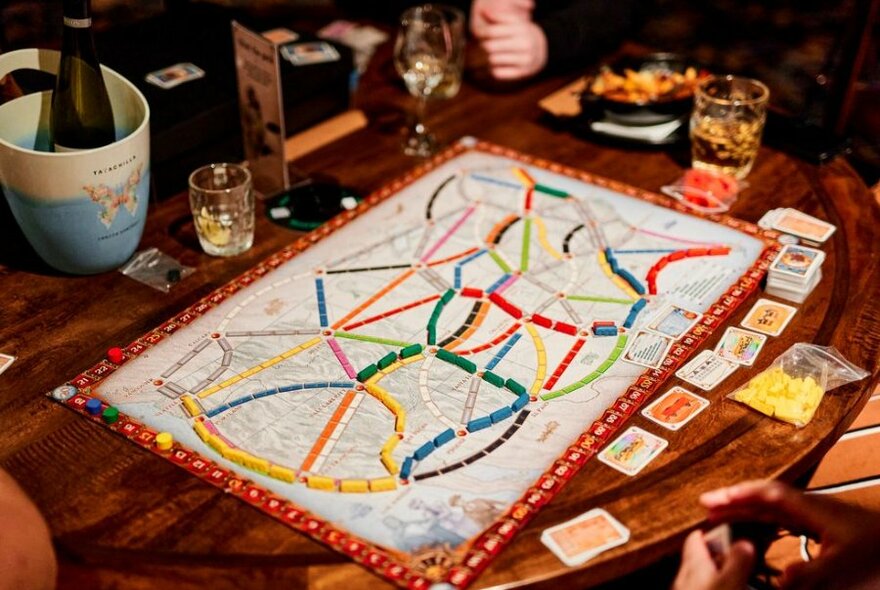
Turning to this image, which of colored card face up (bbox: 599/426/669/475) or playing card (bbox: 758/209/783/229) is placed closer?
colored card face up (bbox: 599/426/669/475)

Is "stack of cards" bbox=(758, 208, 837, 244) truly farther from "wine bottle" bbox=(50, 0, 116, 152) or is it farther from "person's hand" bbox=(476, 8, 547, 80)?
"wine bottle" bbox=(50, 0, 116, 152)

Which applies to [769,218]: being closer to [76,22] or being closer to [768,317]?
[768,317]

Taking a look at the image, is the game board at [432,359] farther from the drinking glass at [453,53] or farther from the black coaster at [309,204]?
the drinking glass at [453,53]

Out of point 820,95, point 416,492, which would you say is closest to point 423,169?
point 416,492

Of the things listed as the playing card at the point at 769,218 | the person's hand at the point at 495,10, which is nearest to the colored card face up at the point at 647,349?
the playing card at the point at 769,218

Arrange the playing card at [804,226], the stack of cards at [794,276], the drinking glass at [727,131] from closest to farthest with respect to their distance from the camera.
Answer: the stack of cards at [794,276]
the playing card at [804,226]
the drinking glass at [727,131]

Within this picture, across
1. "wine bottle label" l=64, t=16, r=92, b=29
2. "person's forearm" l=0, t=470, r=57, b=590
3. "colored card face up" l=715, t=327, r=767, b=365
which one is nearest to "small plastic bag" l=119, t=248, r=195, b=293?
"wine bottle label" l=64, t=16, r=92, b=29
